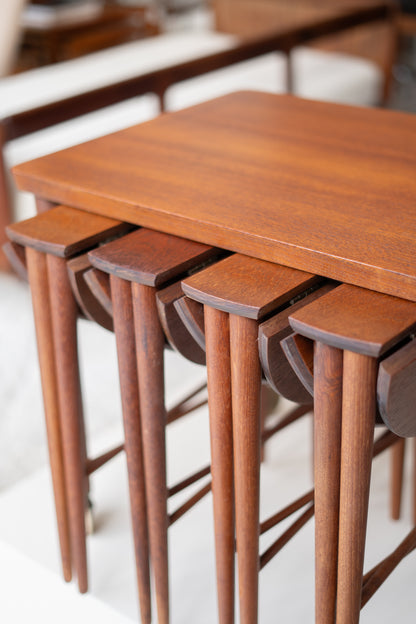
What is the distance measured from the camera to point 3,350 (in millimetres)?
2162

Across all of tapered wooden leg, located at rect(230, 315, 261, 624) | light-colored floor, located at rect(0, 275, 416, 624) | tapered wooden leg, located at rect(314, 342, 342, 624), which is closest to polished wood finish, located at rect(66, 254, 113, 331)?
tapered wooden leg, located at rect(230, 315, 261, 624)

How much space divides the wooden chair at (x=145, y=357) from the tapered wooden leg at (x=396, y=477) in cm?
43

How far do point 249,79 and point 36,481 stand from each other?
6.03ft

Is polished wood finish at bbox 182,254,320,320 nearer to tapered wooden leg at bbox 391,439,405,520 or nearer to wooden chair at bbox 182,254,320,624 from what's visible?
wooden chair at bbox 182,254,320,624

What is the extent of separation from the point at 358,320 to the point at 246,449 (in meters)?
0.24

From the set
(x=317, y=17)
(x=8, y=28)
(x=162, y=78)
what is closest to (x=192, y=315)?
(x=162, y=78)

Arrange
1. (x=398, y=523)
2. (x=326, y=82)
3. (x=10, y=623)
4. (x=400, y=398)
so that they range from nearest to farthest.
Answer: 1. (x=400, y=398)
2. (x=10, y=623)
3. (x=398, y=523)
4. (x=326, y=82)

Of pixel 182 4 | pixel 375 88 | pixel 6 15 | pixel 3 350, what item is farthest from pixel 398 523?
Answer: pixel 182 4

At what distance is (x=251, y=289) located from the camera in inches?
32.1

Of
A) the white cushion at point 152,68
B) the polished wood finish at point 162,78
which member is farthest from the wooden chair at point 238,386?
the white cushion at point 152,68

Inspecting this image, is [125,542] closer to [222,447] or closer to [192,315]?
[222,447]

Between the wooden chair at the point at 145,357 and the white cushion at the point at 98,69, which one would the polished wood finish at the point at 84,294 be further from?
the white cushion at the point at 98,69

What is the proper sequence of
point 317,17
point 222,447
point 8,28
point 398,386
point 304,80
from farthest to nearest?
1. point 317,17
2. point 8,28
3. point 304,80
4. point 222,447
5. point 398,386

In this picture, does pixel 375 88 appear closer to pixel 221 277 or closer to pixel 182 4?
pixel 221 277
